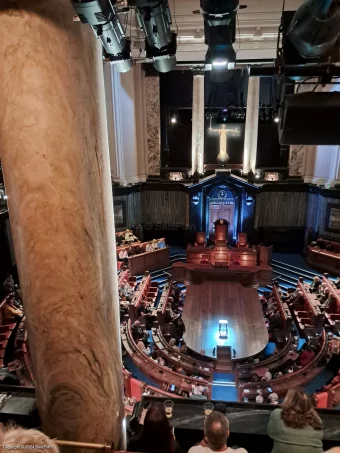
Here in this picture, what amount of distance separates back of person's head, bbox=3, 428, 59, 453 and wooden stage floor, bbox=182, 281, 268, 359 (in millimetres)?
7895

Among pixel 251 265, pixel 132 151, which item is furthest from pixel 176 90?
pixel 251 265

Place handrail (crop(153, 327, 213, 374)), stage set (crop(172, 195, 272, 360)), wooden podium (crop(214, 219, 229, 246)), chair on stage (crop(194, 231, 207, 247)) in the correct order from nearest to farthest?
handrail (crop(153, 327, 213, 374))
stage set (crop(172, 195, 272, 360))
chair on stage (crop(194, 231, 207, 247))
wooden podium (crop(214, 219, 229, 246))

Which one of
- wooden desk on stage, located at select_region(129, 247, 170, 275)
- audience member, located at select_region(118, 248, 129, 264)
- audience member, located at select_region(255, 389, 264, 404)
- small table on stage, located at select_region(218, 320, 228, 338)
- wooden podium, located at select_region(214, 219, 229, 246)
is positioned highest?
wooden podium, located at select_region(214, 219, 229, 246)

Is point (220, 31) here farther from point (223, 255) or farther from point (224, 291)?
point (223, 255)

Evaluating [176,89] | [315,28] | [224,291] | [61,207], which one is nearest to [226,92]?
[176,89]

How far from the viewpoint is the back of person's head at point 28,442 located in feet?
4.20

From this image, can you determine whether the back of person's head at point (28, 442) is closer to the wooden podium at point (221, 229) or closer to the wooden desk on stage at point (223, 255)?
the wooden desk on stage at point (223, 255)

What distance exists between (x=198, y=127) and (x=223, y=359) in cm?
1027

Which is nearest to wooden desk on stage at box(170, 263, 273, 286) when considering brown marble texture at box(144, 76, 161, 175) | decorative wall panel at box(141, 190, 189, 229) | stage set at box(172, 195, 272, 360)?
stage set at box(172, 195, 272, 360)

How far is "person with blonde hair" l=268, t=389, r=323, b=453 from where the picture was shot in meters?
2.18

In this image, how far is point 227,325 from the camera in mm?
9898

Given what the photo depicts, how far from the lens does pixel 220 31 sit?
486 centimetres

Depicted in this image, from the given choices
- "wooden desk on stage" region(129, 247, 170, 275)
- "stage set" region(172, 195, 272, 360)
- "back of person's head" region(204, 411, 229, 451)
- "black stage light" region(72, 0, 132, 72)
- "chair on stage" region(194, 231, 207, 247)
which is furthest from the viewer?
"chair on stage" region(194, 231, 207, 247)

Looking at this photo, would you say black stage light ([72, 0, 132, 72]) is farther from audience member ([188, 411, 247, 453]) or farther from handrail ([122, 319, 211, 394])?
handrail ([122, 319, 211, 394])
